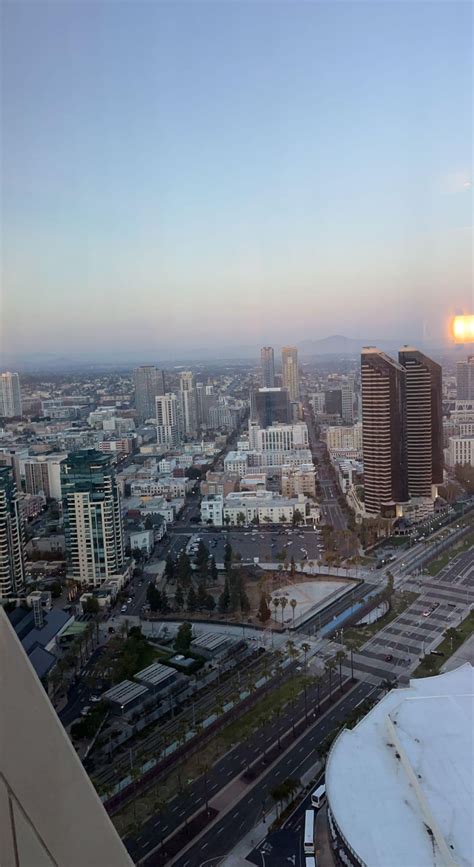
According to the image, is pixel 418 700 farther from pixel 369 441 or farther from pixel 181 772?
pixel 369 441

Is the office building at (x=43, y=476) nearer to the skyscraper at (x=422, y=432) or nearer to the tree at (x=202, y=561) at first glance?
the tree at (x=202, y=561)

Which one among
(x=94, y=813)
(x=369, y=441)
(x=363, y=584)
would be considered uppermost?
(x=94, y=813)

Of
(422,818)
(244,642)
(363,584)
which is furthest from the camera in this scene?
(363,584)

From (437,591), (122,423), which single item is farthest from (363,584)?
(122,423)

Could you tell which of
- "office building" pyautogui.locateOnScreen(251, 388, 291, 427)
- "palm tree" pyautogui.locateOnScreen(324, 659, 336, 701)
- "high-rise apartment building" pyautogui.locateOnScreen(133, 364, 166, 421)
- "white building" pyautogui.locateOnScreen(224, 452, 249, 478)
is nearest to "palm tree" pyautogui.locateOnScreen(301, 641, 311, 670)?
"palm tree" pyautogui.locateOnScreen(324, 659, 336, 701)

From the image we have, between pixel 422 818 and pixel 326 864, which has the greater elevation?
pixel 422 818

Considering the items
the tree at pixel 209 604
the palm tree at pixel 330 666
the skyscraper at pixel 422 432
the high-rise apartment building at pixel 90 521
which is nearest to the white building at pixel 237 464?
the skyscraper at pixel 422 432
